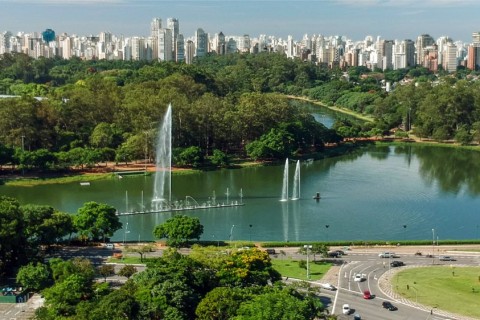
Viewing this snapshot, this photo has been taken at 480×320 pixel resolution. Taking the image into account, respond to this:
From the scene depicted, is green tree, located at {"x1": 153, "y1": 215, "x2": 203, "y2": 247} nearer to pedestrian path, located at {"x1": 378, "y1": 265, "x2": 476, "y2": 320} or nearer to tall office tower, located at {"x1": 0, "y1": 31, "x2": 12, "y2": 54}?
pedestrian path, located at {"x1": 378, "y1": 265, "x2": 476, "y2": 320}

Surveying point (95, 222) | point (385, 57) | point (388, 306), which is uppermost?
point (385, 57)

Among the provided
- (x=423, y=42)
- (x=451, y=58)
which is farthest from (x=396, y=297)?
(x=423, y=42)

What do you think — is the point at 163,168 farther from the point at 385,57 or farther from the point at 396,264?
the point at 385,57

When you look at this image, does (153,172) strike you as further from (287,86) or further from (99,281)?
(287,86)

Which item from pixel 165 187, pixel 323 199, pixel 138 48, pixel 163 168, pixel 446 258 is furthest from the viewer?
pixel 138 48

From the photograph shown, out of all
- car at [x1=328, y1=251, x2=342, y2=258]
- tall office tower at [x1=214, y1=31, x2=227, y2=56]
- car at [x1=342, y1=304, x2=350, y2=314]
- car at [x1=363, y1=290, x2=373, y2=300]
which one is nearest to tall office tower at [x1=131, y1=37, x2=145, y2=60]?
tall office tower at [x1=214, y1=31, x2=227, y2=56]

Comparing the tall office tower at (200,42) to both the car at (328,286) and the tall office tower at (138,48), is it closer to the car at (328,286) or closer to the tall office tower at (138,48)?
the tall office tower at (138,48)

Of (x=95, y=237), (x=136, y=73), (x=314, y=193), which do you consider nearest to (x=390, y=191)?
(x=314, y=193)
